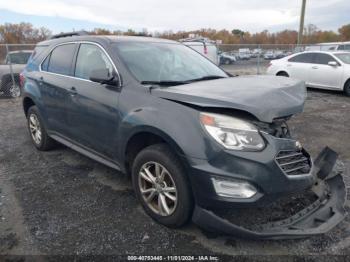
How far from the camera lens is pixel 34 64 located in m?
4.95

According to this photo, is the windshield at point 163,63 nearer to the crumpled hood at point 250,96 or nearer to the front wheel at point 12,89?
the crumpled hood at point 250,96

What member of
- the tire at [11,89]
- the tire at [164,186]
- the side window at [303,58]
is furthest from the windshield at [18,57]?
the side window at [303,58]

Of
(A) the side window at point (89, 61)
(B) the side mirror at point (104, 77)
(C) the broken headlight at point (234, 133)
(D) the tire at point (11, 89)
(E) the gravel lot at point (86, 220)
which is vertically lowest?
(E) the gravel lot at point (86, 220)

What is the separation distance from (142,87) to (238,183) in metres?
1.34

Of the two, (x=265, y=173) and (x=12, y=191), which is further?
(x=12, y=191)

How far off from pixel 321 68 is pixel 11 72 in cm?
1072

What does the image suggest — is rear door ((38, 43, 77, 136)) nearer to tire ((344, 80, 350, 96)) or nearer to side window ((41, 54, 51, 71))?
side window ((41, 54, 51, 71))

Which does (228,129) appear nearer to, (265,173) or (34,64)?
(265,173)

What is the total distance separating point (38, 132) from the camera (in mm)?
5074

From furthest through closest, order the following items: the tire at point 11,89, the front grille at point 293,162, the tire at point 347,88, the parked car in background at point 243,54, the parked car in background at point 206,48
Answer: the parked car in background at point 243,54 < the parked car in background at point 206,48 < the tire at point 11,89 < the tire at point 347,88 < the front grille at point 293,162

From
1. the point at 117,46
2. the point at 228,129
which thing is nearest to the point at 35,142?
the point at 117,46

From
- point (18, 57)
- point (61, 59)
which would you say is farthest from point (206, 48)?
point (61, 59)

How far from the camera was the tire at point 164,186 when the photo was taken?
104 inches

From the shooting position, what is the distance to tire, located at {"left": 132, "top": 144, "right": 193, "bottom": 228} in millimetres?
2648
